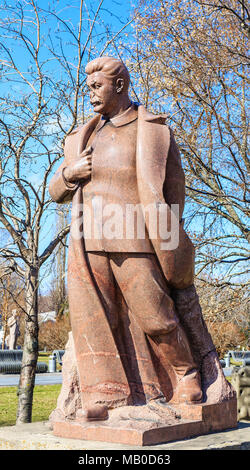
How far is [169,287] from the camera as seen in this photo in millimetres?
4465

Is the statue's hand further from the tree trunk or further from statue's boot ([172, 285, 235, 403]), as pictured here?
the tree trunk

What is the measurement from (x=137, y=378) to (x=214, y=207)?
25.9 feet

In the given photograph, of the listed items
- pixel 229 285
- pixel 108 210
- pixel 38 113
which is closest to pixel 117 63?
pixel 108 210

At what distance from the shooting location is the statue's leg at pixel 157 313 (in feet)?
13.9

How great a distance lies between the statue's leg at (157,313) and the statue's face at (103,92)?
1.19m

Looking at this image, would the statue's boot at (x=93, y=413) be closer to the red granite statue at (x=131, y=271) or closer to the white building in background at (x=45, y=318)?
the red granite statue at (x=131, y=271)

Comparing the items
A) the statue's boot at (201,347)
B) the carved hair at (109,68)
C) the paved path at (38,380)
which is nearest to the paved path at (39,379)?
the paved path at (38,380)

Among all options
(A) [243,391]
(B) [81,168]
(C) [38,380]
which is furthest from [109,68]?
(C) [38,380]

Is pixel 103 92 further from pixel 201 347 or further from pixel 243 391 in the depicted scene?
pixel 243 391

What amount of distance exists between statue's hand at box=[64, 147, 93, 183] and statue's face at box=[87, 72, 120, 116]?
0.37 m

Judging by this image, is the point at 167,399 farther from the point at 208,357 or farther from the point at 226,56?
the point at 226,56

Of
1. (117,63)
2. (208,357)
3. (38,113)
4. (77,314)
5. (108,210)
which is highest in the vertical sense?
(38,113)

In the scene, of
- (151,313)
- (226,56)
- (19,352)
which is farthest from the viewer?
(19,352)

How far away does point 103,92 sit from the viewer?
453cm
